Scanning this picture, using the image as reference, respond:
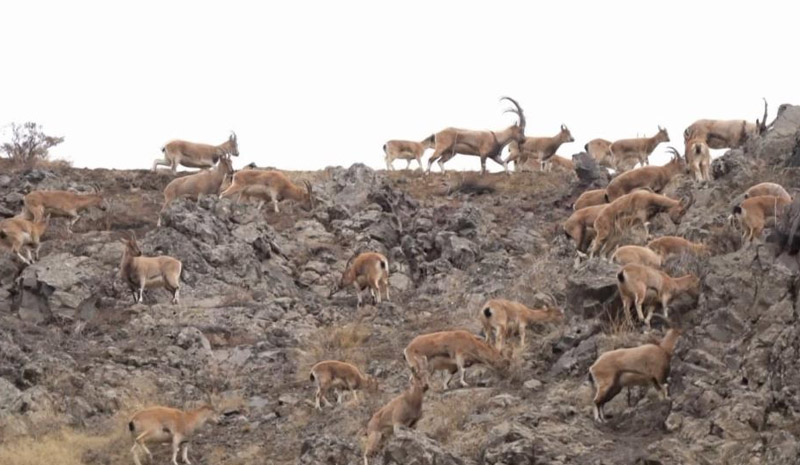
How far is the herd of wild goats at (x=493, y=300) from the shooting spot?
19000 mm

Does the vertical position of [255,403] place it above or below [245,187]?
below

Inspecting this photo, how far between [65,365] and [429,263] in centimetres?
926

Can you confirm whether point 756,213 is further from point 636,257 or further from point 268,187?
point 268,187

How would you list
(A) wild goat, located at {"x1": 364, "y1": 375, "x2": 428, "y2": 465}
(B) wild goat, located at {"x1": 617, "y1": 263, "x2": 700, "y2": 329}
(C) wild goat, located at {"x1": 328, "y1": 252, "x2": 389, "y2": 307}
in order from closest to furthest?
(A) wild goat, located at {"x1": 364, "y1": 375, "x2": 428, "y2": 465}, (B) wild goat, located at {"x1": 617, "y1": 263, "x2": 700, "y2": 329}, (C) wild goat, located at {"x1": 328, "y1": 252, "x2": 389, "y2": 307}

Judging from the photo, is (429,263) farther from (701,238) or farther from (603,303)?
(603,303)

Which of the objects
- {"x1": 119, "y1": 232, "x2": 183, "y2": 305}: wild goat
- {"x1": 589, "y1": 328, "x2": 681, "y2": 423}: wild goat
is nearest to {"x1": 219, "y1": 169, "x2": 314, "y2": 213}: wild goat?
{"x1": 119, "y1": 232, "x2": 183, "y2": 305}: wild goat

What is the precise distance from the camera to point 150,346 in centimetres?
2483

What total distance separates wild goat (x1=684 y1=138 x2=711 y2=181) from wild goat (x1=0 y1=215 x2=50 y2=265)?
47.2ft

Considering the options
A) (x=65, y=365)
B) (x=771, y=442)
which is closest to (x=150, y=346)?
(x=65, y=365)

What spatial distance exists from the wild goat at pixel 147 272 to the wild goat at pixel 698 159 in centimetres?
1138

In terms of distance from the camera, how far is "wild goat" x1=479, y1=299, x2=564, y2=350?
2209 cm

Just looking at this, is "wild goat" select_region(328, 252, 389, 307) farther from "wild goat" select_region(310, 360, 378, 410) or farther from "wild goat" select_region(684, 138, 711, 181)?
"wild goat" select_region(684, 138, 711, 181)

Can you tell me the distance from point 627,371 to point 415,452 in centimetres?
315

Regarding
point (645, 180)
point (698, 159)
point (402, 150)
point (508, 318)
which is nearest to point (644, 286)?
point (508, 318)
